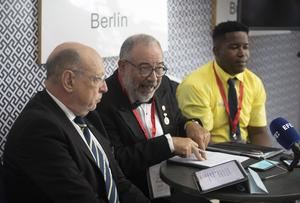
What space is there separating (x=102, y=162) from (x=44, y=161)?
12.8 inches

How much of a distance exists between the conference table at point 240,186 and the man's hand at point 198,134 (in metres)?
0.23

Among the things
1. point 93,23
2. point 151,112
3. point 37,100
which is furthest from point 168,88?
point 37,100

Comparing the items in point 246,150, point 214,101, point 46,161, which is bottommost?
point 246,150

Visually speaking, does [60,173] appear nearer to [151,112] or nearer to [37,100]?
[37,100]

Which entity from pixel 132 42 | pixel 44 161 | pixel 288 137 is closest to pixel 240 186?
pixel 288 137

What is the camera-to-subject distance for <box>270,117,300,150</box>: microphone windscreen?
2031 mm

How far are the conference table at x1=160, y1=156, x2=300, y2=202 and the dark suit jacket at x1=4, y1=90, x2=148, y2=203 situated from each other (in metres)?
0.38

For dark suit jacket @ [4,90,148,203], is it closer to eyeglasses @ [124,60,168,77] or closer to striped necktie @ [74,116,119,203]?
striped necktie @ [74,116,119,203]

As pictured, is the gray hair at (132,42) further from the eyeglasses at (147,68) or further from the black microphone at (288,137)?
the black microphone at (288,137)

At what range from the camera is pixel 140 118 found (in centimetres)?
244

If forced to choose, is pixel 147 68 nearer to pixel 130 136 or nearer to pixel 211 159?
pixel 130 136

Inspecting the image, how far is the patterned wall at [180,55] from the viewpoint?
251cm

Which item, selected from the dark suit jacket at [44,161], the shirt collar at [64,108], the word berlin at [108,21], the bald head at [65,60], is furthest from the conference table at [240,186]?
the word berlin at [108,21]

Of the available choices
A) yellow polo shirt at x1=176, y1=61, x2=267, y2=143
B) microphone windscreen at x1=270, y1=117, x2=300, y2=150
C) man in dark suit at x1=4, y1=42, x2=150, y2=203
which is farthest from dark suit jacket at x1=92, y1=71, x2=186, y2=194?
microphone windscreen at x1=270, y1=117, x2=300, y2=150
